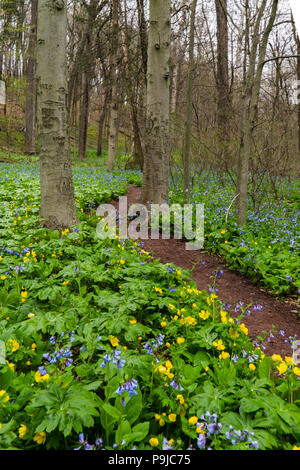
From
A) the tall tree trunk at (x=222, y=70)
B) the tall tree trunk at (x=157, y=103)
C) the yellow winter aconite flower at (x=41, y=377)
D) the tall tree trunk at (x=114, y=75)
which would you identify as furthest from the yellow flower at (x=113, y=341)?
the tall tree trunk at (x=114, y=75)

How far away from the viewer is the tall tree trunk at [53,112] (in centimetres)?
345

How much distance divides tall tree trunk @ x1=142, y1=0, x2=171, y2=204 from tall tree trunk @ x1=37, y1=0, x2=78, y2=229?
2.05 metres

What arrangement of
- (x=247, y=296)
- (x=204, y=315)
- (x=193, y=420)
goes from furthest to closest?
(x=247, y=296)
(x=204, y=315)
(x=193, y=420)

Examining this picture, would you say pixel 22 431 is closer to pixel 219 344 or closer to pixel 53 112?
pixel 219 344

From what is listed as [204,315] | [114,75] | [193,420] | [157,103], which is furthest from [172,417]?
[114,75]

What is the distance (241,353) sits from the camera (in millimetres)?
2145

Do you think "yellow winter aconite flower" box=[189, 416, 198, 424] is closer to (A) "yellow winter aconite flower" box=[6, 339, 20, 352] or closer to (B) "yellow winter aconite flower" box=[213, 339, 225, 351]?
(B) "yellow winter aconite flower" box=[213, 339, 225, 351]

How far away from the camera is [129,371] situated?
1.67 m

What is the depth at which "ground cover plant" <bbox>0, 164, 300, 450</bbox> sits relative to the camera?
1.38m

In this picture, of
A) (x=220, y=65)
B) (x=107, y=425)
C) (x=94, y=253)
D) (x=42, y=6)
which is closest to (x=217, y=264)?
A: (x=94, y=253)

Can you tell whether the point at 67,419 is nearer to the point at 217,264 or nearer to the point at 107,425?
the point at 107,425

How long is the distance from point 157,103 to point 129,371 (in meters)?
4.77

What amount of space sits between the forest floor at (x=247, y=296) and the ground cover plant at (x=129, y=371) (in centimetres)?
54

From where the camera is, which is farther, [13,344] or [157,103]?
[157,103]
